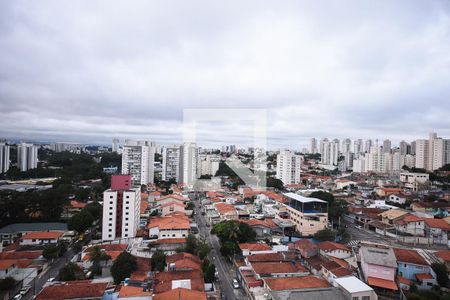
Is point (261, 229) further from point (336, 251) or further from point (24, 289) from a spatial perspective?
point (24, 289)

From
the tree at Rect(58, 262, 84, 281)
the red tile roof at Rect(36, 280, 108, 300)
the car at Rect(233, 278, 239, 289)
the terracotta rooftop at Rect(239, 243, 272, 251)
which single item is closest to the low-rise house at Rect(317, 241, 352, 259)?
the terracotta rooftop at Rect(239, 243, 272, 251)

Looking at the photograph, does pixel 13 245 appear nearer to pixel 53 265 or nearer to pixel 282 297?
pixel 53 265

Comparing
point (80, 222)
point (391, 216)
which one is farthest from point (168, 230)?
point (391, 216)

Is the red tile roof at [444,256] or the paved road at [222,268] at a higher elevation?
the red tile roof at [444,256]

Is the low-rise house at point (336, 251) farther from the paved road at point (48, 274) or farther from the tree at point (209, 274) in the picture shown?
the paved road at point (48, 274)

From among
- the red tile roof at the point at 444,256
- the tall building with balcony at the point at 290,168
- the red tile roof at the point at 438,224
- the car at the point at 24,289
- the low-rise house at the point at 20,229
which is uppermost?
the tall building with balcony at the point at 290,168

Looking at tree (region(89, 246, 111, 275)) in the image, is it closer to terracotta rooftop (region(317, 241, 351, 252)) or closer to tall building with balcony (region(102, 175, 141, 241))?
tall building with balcony (region(102, 175, 141, 241))

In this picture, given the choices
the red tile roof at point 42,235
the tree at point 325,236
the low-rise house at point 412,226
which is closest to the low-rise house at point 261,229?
the tree at point 325,236
